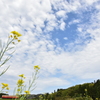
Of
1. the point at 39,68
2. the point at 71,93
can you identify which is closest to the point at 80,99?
the point at 71,93

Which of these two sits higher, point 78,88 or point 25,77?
point 78,88

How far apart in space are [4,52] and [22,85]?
2057 millimetres

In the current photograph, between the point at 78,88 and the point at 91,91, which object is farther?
the point at 78,88

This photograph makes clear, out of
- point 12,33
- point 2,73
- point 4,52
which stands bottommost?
point 2,73

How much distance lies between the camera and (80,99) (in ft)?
31.9

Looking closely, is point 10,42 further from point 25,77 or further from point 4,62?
point 25,77

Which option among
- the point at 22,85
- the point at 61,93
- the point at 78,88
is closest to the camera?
the point at 22,85

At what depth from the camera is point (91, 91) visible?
12.5 meters

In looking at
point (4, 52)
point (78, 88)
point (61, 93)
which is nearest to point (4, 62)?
point (4, 52)

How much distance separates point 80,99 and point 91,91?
3205 millimetres

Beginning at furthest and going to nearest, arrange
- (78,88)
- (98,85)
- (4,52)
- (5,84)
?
(78,88)
(98,85)
(5,84)
(4,52)

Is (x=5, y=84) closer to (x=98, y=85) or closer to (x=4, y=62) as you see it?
(x=4, y=62)

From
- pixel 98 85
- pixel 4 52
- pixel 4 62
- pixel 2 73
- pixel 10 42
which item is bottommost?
pixel 2 73

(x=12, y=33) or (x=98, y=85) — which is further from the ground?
(x=98, y=85)
